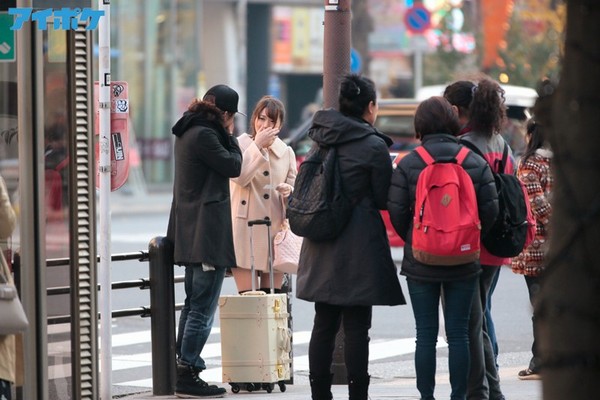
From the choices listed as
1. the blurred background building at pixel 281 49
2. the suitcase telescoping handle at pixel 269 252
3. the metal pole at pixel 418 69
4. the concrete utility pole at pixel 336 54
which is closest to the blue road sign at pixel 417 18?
the blurred background building at pixel 281 49

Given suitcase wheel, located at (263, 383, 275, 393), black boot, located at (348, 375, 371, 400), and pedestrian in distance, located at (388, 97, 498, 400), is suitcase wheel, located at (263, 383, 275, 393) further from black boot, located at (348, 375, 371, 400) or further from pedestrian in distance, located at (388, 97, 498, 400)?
pedestrian in distance, located at (388, 97, 498, 400)

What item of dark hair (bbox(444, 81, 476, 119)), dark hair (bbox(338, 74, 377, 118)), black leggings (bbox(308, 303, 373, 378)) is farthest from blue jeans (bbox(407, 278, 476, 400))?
dark hair (bbox(444, 81, 476, 119))

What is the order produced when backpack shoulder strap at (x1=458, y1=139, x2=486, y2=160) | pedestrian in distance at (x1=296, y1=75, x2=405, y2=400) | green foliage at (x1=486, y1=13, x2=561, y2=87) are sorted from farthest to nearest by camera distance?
green foliage at (x1=486, y1=13, x2=561, y2=87) → backpack shoulder strap at (x1=458, y1=139, x2=486, y2=160) → pedestrian in distance at (x1=296, y1=75, x2=405, y2=400)

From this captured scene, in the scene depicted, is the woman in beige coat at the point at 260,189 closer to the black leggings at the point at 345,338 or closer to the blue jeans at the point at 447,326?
the black leggings at the point at 345,338

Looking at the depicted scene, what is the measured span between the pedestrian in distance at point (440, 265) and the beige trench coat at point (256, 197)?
1777 mm

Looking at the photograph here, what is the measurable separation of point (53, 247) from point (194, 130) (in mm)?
1764

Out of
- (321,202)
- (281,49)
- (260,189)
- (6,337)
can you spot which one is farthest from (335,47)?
(281,49)

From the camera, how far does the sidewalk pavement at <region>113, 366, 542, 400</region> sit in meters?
7.68

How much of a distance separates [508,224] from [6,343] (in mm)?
2793

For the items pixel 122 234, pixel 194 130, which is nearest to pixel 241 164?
pixel 194 130

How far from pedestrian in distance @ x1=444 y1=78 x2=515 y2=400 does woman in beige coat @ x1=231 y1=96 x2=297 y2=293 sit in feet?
4.86

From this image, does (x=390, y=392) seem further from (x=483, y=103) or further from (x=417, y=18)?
(x=417, y=18)

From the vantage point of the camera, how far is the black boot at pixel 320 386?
6668mm

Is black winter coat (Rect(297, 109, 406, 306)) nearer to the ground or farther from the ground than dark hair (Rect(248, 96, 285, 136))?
nearer to the ground
